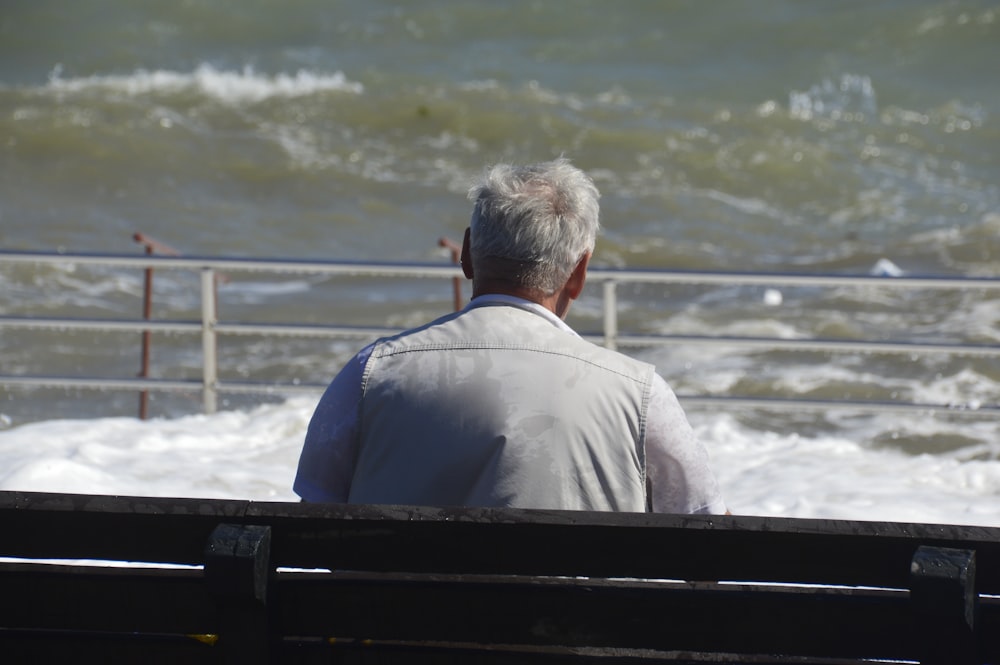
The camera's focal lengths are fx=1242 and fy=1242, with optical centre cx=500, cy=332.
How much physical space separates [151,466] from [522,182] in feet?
12.1

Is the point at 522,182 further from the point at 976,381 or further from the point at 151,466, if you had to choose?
the point at 976,381

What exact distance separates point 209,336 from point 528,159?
12495 mm

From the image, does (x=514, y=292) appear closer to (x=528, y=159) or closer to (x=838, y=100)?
(x=528, y=159)

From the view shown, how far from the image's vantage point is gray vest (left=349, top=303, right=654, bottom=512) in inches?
83.3

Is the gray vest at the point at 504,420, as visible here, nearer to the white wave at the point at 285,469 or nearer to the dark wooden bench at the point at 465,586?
the dark wooden bench at the point at 465,586

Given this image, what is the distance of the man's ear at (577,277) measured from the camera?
7.54 feet

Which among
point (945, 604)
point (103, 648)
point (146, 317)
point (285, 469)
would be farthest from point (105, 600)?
point (146, 317)

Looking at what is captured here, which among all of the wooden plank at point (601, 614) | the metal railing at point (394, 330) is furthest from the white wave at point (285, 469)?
the wooden plank at point (601, 614)

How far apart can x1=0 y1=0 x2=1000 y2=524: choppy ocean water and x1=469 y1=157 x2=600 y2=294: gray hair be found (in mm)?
1326

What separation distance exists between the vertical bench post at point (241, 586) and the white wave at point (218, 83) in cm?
1993

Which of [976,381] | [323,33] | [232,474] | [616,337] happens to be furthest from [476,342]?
[323,33]

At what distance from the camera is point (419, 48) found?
24.6 m

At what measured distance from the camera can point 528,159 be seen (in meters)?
18.4

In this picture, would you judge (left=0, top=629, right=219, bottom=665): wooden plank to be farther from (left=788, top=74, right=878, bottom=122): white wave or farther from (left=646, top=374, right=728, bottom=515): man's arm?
(left=788, top=74, right=878, bottom=122): white wave
